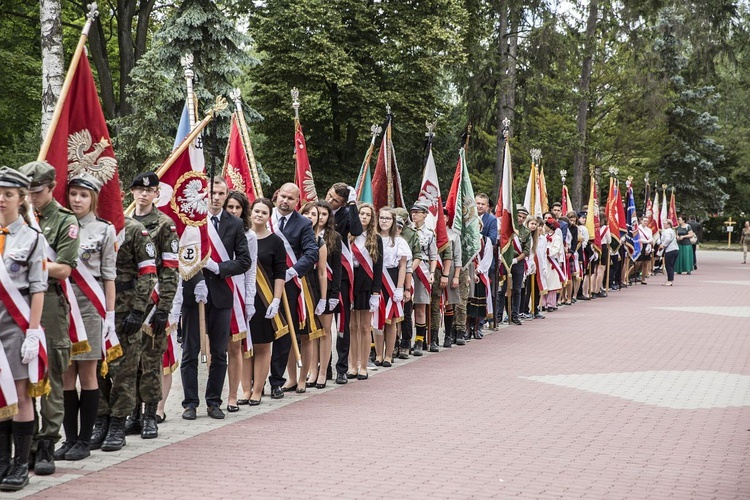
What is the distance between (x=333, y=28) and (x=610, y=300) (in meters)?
14.5

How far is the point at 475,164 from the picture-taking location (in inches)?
1609

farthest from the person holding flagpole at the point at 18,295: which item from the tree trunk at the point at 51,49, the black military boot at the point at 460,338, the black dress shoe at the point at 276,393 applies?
the tree trunk at the point at 51,49

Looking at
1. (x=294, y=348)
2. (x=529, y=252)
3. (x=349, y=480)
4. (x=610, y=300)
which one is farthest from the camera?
(x=610, y=300)

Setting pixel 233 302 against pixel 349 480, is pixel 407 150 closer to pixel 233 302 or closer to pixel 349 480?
pixel 233 302

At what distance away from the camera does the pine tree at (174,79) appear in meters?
25.0

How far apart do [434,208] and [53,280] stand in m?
8.91

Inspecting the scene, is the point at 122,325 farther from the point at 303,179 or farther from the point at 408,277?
the point at 408,277

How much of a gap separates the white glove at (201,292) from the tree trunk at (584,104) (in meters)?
29.7

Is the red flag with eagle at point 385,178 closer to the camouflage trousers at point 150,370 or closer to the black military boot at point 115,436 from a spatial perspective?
the camouflage trousers at point 150,370

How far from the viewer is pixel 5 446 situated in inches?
257

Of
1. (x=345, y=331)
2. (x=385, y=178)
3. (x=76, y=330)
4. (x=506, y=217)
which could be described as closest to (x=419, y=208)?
(x=385, y=178)

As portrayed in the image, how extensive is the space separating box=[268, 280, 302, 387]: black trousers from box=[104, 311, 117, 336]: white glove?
2.99 metres

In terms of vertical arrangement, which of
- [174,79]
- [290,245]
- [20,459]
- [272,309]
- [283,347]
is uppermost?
[174,79]

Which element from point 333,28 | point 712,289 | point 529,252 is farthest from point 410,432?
point 333,28
